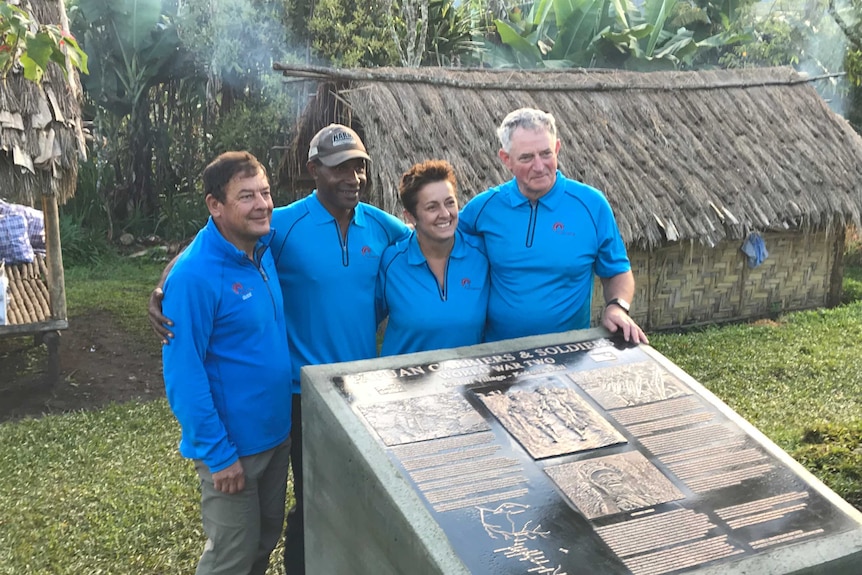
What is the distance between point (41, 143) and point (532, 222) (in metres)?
4.56

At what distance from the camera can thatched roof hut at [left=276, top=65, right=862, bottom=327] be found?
8.02 metres

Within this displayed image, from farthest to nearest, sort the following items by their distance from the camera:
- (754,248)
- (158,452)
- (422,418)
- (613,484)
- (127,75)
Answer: (127,75) → (754,248) → (158,452) → (422,418) → (613,484)

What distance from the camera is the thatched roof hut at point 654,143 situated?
8.02 meters

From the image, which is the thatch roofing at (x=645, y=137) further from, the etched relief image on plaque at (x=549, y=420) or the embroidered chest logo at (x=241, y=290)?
the etched relief image on plaque at (x=549, y=420)

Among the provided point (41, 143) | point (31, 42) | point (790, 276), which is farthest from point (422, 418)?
point (790, 276)

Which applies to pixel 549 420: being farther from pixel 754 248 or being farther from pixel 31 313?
pixel 754 248

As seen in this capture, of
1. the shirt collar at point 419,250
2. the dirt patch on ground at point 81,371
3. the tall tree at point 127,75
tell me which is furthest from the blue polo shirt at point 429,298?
the tall tree at point 127,75

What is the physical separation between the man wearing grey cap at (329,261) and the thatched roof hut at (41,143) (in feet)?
12.5

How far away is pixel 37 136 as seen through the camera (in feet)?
20.0

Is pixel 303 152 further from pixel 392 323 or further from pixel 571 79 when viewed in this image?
pixel 392 323

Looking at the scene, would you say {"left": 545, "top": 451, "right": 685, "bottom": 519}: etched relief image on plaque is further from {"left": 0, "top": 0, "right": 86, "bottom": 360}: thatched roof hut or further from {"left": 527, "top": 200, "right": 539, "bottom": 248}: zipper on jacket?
{"left": 0, "top": 0, "right": 86, "bottom": 360}: thatched roof hut

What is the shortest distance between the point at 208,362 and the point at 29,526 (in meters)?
2.54

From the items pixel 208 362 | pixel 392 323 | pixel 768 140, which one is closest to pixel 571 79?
pixel 768 140

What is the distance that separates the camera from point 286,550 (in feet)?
11.7
